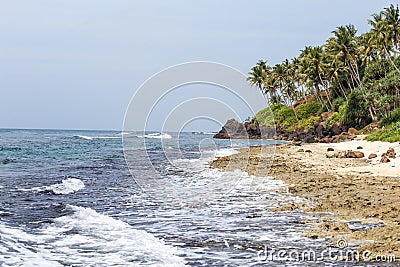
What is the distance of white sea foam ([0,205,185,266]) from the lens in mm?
7535

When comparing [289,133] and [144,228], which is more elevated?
[289,133]

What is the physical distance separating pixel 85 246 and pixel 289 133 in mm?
68977

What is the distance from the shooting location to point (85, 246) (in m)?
8.51

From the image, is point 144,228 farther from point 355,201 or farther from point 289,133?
point 289,133

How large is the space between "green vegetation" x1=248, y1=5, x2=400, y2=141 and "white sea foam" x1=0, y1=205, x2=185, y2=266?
1139 inches

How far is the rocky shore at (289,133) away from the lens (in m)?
52.2

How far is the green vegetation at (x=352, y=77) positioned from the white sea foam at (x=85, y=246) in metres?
28.9

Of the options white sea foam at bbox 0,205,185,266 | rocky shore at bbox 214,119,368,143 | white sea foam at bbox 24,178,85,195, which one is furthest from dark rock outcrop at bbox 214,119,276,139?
white sea foam at bbox 0,205,185,266

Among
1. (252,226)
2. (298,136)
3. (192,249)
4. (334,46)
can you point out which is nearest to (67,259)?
(192,249)

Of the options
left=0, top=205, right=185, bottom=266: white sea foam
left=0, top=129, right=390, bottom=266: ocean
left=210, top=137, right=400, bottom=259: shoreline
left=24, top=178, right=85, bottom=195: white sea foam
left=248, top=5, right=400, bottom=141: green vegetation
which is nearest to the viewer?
left=0, top=205, right=185, bottom=266: white sea foam

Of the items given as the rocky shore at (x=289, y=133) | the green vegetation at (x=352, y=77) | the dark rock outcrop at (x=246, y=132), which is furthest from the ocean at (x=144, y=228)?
the dark rock outcrop at (x=246, y=132)

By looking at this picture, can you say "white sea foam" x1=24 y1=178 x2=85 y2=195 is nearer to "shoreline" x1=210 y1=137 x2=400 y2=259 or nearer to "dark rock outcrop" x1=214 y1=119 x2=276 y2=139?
"shoreline" x1=210 y1=137 x2=400 y2=259

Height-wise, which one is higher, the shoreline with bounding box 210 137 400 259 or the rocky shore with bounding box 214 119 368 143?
the rocky shore with bounding box 214 119 368 143

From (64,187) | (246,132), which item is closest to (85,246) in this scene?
(64,187)
